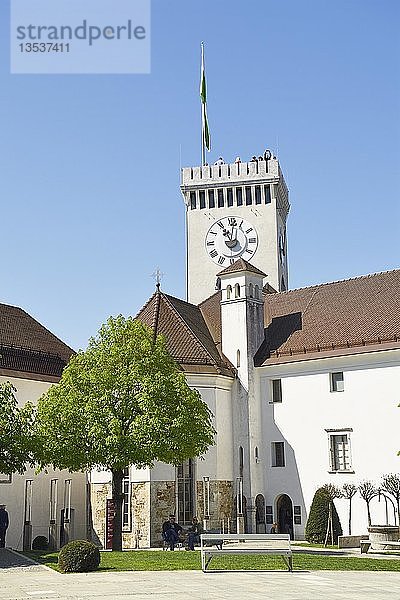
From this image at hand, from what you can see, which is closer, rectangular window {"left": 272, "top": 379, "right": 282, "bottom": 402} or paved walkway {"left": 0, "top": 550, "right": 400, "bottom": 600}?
paved walkway {"left": 0, "top": 550, "right": 400, "bottom": 600}

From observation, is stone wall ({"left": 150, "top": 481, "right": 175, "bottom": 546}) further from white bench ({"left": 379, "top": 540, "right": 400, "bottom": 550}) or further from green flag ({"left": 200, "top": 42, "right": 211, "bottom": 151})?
green flag ({"left": 200, "top": 42, "right": 211, "bottom": 151})

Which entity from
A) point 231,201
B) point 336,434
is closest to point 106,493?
point 336,434

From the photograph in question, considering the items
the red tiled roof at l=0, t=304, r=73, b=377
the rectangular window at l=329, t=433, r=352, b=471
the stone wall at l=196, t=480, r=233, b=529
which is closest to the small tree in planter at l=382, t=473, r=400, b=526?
the rectangular window at l=329, t=433, r=352, b=471

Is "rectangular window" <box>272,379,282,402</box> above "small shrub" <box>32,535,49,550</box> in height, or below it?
above

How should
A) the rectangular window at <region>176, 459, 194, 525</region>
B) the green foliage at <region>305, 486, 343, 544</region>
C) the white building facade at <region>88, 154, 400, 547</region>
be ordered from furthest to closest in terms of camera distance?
the rectangular window at <region>176, 459, 194, 525</region>, the white building facade at <region>88, 154, 400, 547</region>, the green foliage at <region>305, 486, 343, 544</region>

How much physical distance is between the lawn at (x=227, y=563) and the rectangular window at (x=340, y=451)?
43.5 feet

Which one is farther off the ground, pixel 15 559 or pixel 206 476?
pixel 206 476

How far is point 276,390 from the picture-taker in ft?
145

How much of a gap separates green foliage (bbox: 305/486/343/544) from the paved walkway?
1612 cm

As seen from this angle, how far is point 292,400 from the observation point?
4319 centimetres

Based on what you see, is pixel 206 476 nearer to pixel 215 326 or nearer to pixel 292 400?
pixel 292 400

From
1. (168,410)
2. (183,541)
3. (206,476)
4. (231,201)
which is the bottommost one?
(183,541)

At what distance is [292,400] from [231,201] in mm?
32134

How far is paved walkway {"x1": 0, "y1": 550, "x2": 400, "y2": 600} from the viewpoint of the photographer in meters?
17.0
